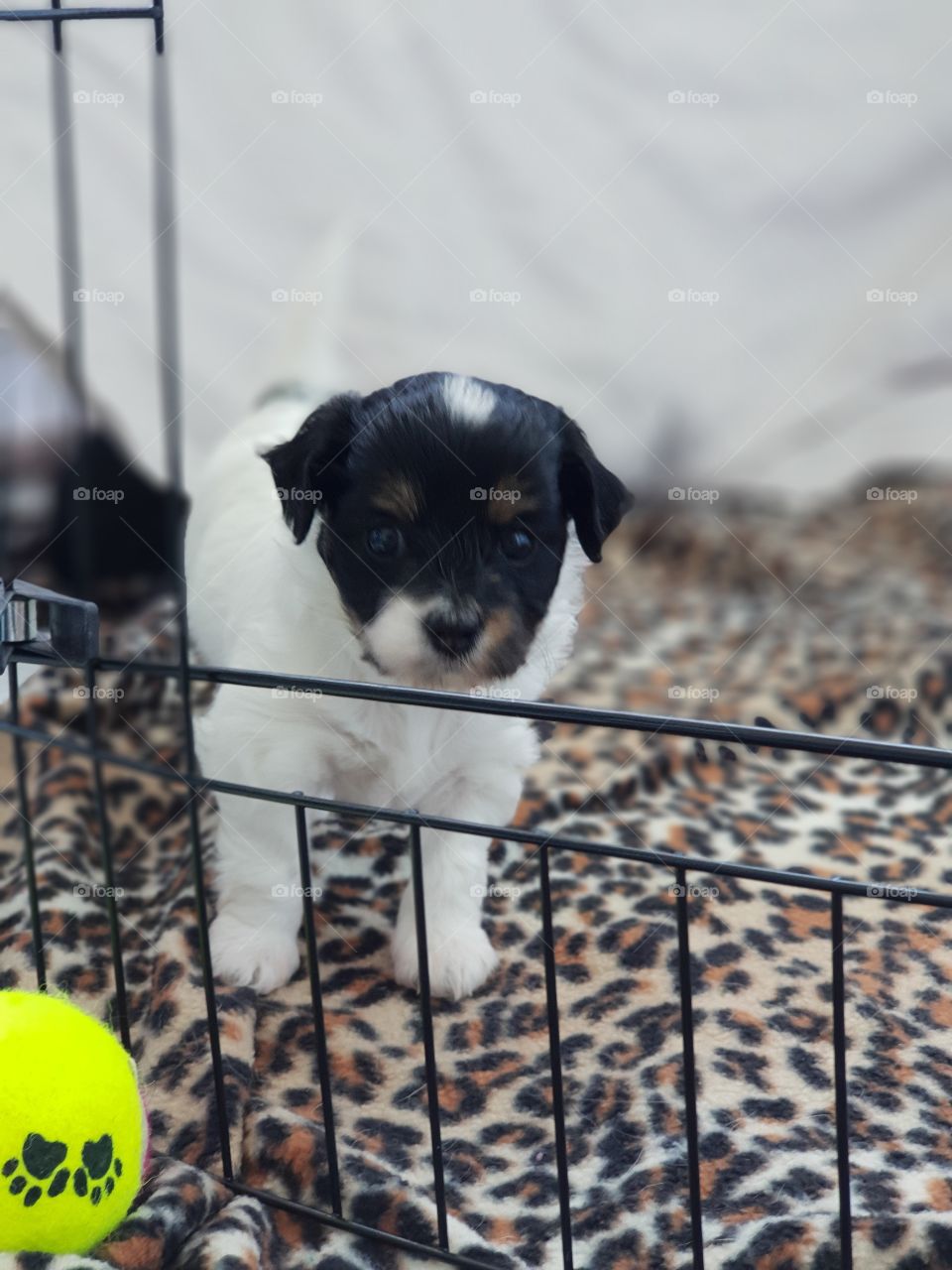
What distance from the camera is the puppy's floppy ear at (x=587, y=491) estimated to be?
5.32 feet

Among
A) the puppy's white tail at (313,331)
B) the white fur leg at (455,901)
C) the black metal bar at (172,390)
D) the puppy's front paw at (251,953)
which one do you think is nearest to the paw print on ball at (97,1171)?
the black metal bar at (172,390)

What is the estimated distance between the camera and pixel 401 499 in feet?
4.97

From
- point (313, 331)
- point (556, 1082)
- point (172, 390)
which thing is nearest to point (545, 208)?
point (313, 331)

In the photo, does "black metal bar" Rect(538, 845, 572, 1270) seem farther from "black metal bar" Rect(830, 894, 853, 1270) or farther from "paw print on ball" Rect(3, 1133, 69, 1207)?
"paw print on ball" Rect(3, 1133, 69, 1207)

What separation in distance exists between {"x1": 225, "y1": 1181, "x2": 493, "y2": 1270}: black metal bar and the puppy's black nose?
0.59 meters

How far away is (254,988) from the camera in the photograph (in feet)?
5.79

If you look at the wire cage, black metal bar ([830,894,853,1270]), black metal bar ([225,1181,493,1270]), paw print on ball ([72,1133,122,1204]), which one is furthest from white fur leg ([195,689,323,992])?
black metal bar ([830,894,853,1270])

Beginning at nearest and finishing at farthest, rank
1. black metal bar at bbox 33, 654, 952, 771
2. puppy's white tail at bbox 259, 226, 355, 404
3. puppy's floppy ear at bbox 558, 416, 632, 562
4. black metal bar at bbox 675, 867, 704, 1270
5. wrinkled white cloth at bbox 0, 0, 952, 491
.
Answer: black metal bar at bbox 33, 654, 952, 771 → black metal bar at bbox 675, 867, 704, 1270 → puppy's floppy ear at bbox 558, 416, 632, 562 → puppy's white tail at bbox 259, 226, 355, 404 → wrinkled white cloth at bbox 0, 0, 952, 491

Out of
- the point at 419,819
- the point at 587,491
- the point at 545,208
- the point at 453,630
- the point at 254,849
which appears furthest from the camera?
the point at 545,208

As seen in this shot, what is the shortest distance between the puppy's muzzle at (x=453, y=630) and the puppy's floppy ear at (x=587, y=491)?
217mm

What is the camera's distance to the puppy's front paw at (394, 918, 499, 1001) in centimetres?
179

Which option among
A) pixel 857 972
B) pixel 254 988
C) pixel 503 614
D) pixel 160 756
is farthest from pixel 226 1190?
pixel 160 756

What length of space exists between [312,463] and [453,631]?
0.27 m

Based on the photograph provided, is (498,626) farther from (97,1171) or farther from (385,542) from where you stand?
(97,1171)
